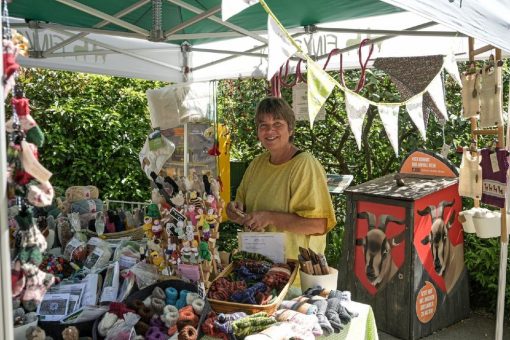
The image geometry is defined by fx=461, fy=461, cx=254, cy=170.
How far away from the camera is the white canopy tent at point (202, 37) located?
9.20ft

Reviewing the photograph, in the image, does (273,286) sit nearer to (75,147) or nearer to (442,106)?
(442,106)

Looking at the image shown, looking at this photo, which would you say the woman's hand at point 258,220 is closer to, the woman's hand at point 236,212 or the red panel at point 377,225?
the woman's hand at point 236,212

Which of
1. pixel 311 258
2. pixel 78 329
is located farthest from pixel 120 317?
pixel 311 258

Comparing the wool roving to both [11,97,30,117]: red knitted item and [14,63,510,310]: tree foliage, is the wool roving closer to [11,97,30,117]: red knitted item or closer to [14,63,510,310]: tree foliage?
[11,97,30,117]: red knitted item

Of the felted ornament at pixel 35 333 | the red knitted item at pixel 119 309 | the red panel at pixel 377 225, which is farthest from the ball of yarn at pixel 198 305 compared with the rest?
Result: the red panel at pixel 377 225

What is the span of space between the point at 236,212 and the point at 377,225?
1.55 metres

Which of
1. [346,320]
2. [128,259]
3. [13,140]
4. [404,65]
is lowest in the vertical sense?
[346,320]

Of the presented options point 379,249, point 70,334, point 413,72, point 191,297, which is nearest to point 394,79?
point 413,72

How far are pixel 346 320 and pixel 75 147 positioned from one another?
5026 mm

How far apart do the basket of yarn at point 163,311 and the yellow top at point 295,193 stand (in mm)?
590

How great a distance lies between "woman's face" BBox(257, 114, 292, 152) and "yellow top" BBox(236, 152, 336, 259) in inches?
4.0

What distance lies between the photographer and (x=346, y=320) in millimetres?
1670

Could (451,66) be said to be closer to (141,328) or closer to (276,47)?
(276,47)

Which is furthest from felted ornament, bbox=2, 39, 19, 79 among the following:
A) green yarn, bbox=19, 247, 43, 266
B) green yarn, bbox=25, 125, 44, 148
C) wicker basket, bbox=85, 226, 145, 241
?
wicker basket, bbox=85, 226, 145, 241
